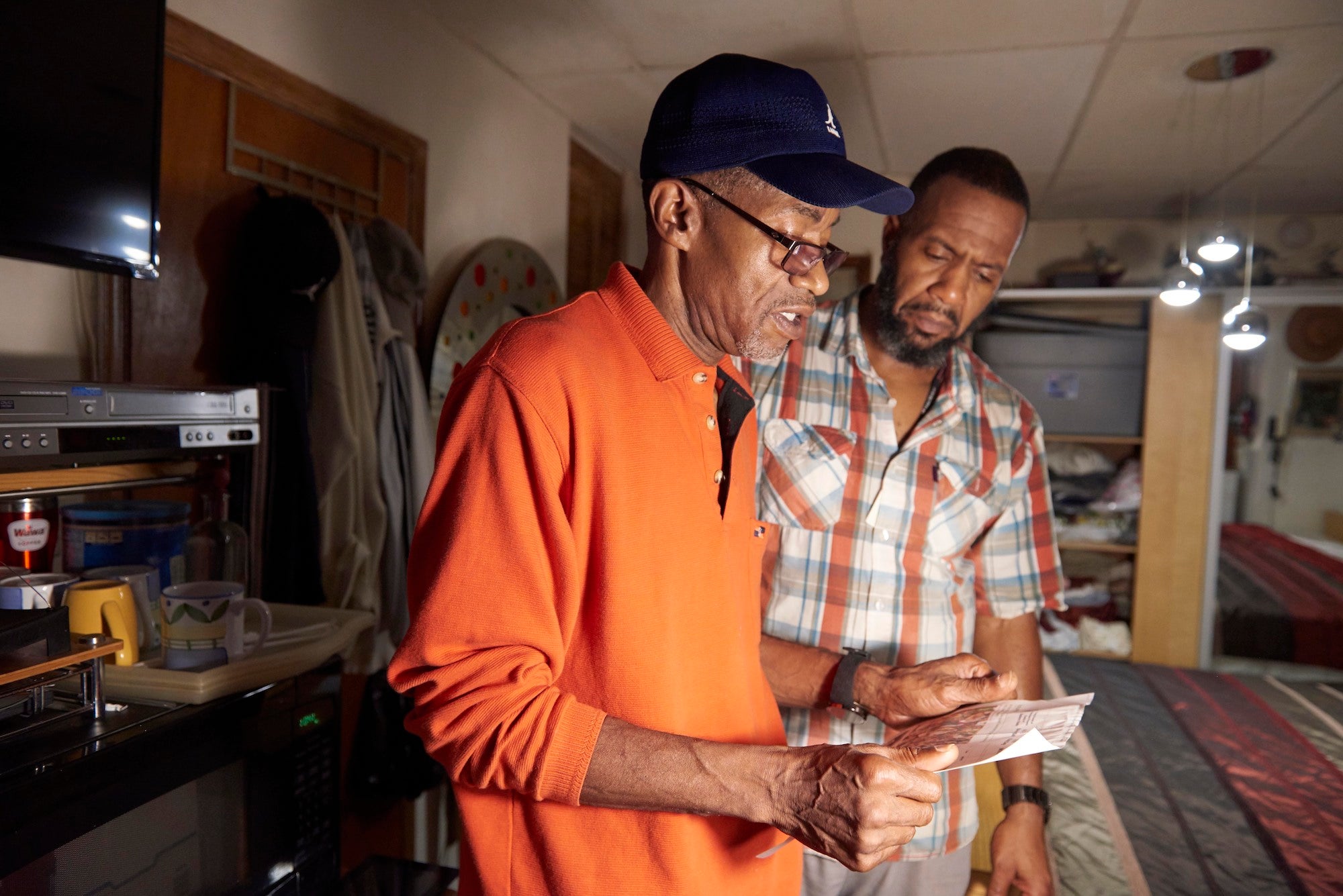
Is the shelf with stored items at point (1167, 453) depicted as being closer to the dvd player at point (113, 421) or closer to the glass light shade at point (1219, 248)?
the glass light shade at point (1219, 248)

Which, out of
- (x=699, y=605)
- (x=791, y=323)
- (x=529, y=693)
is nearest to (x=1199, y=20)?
(x=791, y=323)

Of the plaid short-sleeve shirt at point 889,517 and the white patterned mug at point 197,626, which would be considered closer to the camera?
the white patterned mug at point 197,626

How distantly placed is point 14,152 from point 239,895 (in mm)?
1043

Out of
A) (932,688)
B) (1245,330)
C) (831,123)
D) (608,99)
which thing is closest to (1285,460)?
(1245,330)

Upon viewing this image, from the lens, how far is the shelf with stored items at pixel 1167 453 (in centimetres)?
360

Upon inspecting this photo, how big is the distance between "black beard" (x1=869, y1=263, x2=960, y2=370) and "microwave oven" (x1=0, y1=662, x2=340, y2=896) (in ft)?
3.37

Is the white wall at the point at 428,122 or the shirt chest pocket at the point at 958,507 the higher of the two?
the white wall at the point at 428,122

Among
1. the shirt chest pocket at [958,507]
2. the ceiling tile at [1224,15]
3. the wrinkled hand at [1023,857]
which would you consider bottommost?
the wrinkled hand at [1023,857]

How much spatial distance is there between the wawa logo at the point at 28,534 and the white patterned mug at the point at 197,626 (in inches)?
9.6

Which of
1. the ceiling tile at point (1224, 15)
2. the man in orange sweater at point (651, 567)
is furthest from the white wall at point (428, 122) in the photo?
the ceiling tile at point (1224, 15)

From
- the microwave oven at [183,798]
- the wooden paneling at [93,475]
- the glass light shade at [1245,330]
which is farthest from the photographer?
the glass light shade at [1245,330]

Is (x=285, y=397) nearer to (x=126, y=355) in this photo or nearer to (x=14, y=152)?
(x=126, y=355)

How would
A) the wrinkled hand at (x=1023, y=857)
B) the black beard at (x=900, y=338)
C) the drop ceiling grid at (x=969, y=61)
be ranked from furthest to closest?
the drop ceiling grid at (x=969, y=61)
the black beard at (x=900, y=338)
the wrinkled hand at (x=1023, y=857)

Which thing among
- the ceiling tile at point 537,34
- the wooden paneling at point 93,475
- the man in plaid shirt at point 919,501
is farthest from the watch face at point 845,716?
the ceiling tile at point 537,34
